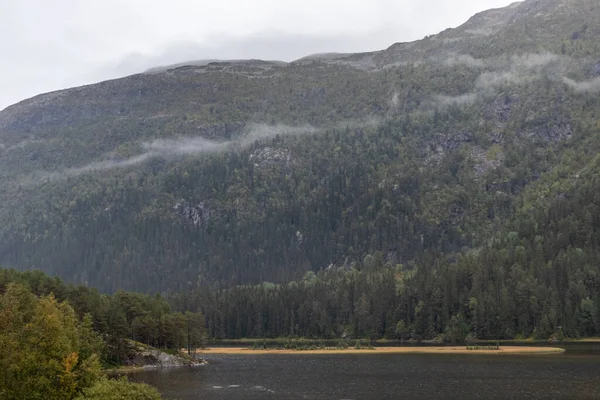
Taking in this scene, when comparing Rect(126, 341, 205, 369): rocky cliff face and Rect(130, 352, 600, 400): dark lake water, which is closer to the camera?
Rect(130, 352, 600, 400): dark lake water

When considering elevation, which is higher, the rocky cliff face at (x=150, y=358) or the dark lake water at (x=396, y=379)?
the rocky cliff face at (x=150, y=358)

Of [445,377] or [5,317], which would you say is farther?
[445,377]

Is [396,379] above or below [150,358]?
below

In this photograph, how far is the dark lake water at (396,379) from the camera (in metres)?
121

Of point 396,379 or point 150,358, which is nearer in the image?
point 396,379

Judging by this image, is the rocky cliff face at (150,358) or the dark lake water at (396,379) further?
the rocky cliff face at (150,358)

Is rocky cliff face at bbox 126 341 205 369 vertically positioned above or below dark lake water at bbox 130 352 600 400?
above

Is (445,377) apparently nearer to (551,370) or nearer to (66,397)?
(551,370)

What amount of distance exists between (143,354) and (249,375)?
40.0 metres

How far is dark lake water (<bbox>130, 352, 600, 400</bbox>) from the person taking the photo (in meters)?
121

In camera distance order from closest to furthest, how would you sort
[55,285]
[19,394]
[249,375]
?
[19,394] < [249,375] < [55,285]

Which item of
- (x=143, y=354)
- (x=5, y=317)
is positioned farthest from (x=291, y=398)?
(x=143, y=354)

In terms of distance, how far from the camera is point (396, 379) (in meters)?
145

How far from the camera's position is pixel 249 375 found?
16238 centimetres
